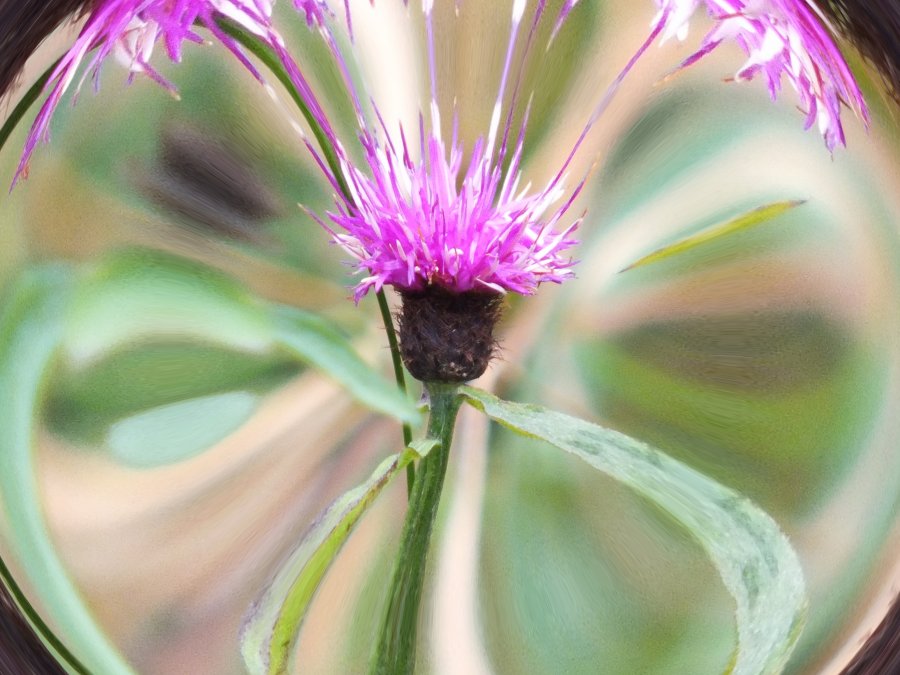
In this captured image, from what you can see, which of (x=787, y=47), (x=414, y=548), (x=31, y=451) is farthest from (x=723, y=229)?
(x=31, y=451)

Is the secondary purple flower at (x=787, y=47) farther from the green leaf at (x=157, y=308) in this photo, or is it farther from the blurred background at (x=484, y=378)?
the green leaf at (x=157, y=308)

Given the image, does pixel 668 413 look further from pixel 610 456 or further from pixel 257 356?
pixel 257 356

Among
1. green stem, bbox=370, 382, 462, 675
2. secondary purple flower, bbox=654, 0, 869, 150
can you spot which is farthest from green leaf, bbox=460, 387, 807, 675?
secondary purple flower, bbox=654, 0, 869, 150

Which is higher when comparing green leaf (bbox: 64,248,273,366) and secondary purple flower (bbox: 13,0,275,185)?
secondary purple flower (bbox: 13,0,275,185)

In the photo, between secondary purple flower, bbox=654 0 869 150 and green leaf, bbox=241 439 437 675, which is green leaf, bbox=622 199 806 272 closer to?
secondary purple flower, bbox=654 0 869 150

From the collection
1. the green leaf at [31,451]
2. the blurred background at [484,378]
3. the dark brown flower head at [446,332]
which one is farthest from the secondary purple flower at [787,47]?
the green leaf at [31,451]

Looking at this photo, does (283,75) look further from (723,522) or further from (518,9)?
(723,522)

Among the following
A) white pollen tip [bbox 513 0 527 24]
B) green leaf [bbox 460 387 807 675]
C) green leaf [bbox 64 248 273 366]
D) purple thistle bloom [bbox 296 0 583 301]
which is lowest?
green leaf [bbox 460 387 807 675]
